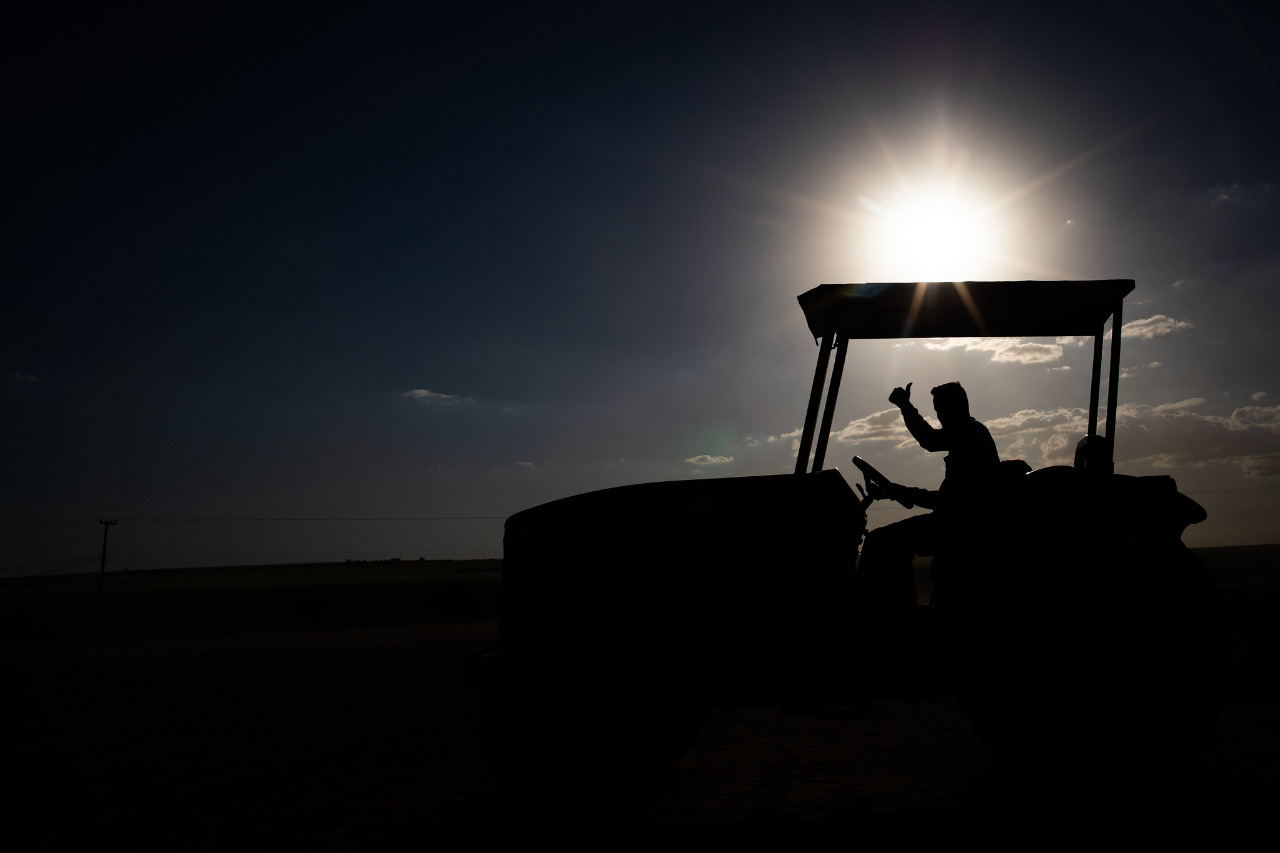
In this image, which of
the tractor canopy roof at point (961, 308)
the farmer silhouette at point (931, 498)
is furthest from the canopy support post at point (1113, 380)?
the farmer silhouette at point (931, 498)

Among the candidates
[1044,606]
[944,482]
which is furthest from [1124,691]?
[944,482]

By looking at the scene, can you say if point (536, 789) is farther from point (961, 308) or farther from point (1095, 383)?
point (1095, 383)

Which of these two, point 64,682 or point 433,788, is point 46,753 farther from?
point 64,682

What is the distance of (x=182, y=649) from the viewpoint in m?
16.1


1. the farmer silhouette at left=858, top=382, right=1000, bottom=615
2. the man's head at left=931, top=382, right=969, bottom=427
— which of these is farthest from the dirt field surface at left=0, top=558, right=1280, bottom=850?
the man's head at left=931, top=382, right=969, bottom=427

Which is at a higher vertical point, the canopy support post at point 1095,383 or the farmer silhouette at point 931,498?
the canopy support post at point 1095,383

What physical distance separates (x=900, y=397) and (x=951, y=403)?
405 millimetres

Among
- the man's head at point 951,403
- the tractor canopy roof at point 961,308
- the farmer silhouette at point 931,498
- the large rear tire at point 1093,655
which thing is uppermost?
the tractor canopy roof at point 961,308

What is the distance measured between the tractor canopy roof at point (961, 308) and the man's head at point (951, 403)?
0.60m

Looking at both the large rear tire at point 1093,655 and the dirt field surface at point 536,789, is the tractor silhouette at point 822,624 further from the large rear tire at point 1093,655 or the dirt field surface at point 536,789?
the dirt field surface at point 536,789

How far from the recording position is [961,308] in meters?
4.44

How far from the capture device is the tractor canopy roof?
4027 millimetres

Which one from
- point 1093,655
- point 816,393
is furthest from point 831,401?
point 1093,655

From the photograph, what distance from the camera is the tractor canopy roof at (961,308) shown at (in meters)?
4.03
